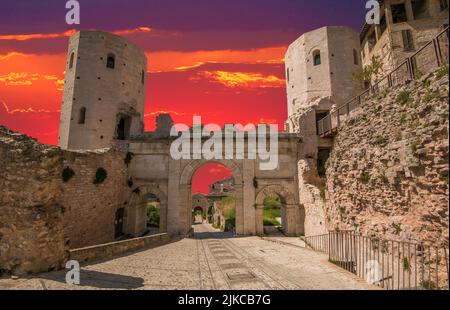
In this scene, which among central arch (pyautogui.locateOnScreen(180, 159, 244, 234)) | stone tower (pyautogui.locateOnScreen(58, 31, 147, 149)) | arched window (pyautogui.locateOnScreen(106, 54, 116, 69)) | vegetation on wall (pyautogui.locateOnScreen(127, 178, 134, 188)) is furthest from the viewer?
arched window (pyautogui.locateOnScreen(106, 54, 116, 69))

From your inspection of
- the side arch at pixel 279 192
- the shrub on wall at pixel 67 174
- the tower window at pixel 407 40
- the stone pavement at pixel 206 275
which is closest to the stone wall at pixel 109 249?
the stone pavement at pixel 206 275

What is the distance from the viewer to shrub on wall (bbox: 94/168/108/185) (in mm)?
13453

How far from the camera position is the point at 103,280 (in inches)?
235

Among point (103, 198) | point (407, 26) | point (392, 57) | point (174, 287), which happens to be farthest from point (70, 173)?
point (407, 26)

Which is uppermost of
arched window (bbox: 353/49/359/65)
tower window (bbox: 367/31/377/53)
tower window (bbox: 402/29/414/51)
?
tower window (bbox: 367/31/377/53)

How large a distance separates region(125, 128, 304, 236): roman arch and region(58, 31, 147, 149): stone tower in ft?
13.8

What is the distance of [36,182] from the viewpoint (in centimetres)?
636

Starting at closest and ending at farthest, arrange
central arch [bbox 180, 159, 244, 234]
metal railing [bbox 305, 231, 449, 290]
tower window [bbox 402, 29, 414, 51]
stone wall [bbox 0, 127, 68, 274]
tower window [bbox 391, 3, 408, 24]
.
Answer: metal railing [bbox 305, 231, 449, 290], stone wall [bbox 0, 127, 68, 274], central arch [bbox 180, 159, 244, 234], tower window [bbox 402, 29, 414, 51], tower window [bbox 391, 3, 408, 24]

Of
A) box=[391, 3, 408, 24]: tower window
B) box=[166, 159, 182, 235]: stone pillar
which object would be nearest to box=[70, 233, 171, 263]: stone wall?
box=[166, 159, 182, 235]: stone pillar

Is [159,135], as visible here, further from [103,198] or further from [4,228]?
[4,228]

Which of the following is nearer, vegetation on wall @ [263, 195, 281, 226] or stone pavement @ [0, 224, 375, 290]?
stone pavement @ [0, 224, 375, 290]

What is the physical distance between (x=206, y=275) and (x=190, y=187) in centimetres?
1107

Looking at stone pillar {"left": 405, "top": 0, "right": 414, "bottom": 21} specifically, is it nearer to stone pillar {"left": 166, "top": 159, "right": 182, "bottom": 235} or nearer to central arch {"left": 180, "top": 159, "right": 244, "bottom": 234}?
central arch {"left": 180, "top": 159, "right": 244, "bottom": 234}

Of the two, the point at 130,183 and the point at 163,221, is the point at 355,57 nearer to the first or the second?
the point at 163,221
